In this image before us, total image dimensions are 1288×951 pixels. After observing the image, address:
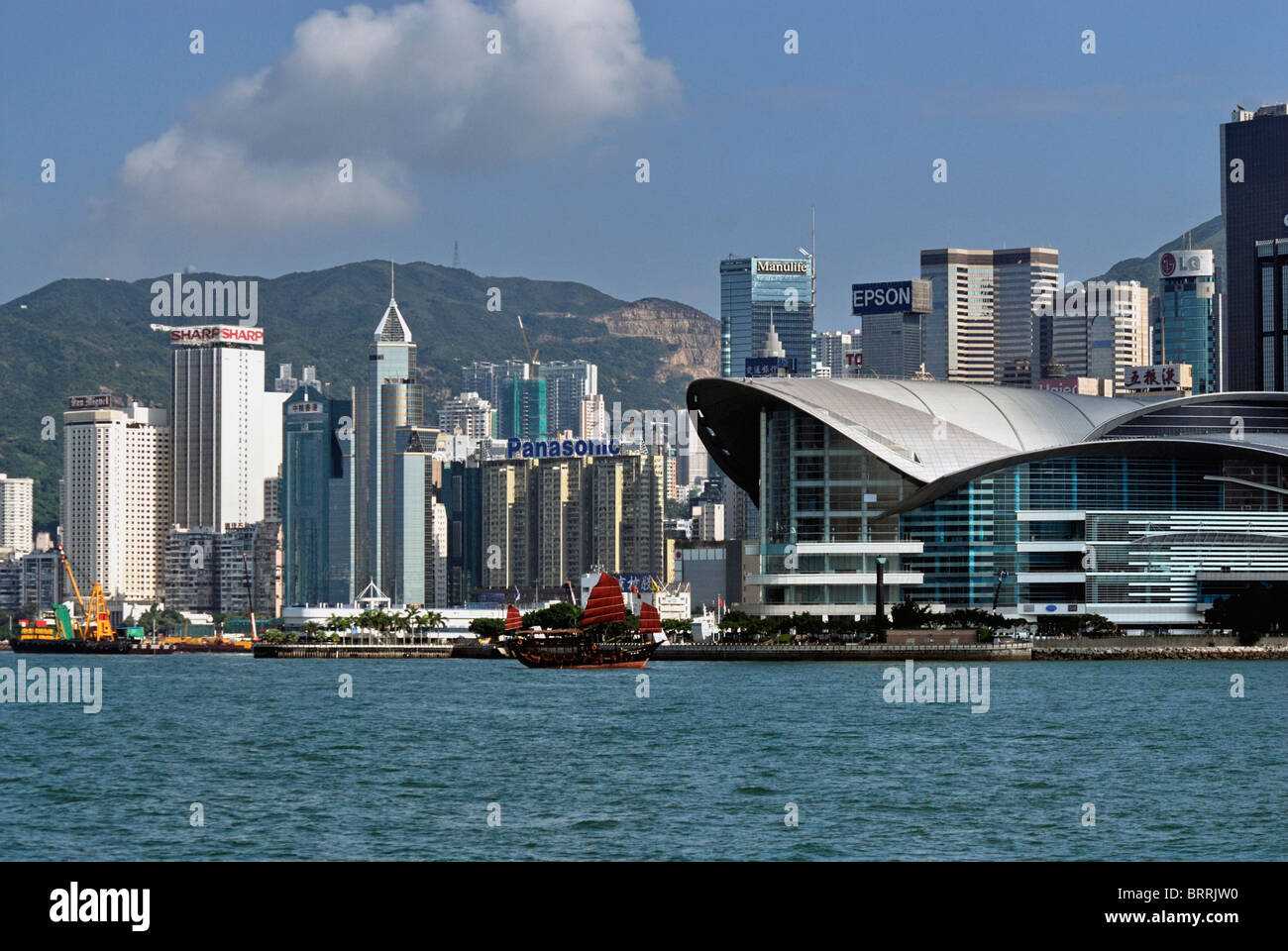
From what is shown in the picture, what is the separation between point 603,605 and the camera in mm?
111938

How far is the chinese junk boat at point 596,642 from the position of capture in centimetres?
11031

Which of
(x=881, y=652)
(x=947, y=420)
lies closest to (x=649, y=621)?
(x=881, y=652)

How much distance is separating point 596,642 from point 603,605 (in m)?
2.70

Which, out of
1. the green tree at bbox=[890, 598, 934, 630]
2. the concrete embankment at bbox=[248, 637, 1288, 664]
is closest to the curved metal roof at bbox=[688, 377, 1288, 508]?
the green tree at bbox=[890, 598, 934, 630]

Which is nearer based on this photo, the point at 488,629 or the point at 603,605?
the point at 603,605

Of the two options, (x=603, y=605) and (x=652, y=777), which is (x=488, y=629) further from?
(x=652, y=777)

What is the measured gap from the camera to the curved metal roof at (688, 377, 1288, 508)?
121 m

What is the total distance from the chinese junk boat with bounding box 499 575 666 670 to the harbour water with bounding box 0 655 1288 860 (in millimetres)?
34507

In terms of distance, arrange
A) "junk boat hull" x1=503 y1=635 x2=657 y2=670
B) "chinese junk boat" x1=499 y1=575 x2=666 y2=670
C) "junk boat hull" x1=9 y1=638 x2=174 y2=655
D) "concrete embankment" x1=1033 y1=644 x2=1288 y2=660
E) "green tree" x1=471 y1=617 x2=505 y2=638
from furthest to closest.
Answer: "junk boat hull" x1=9 y1=638 x2=174 y2=655 < "green tree" x1=471 y1=617 x2=505 y2=638 < "chinese junk boat" x1=499 y1=575 x2=666 y2=670 < "junk boat hull" x1=503 y1=635 x2=657 y2=670 < "concrete embankment" x1=1033 y1=644 x2=1288 y2=660

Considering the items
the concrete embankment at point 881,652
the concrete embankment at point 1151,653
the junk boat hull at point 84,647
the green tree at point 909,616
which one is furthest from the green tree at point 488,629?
the junk boat hull at point 84,647

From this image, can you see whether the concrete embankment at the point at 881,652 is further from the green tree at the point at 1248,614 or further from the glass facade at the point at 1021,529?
the green tree at the point at 1248,614

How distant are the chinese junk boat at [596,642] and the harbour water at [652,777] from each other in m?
34.5

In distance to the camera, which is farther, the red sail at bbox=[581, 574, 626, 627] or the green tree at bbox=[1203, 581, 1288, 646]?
the green tree at bbox=[1203, 581, 1288, 646]

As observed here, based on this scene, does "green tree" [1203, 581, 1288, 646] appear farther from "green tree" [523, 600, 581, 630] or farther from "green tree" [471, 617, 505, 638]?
"green tree" [471, 617, 505, 638]
